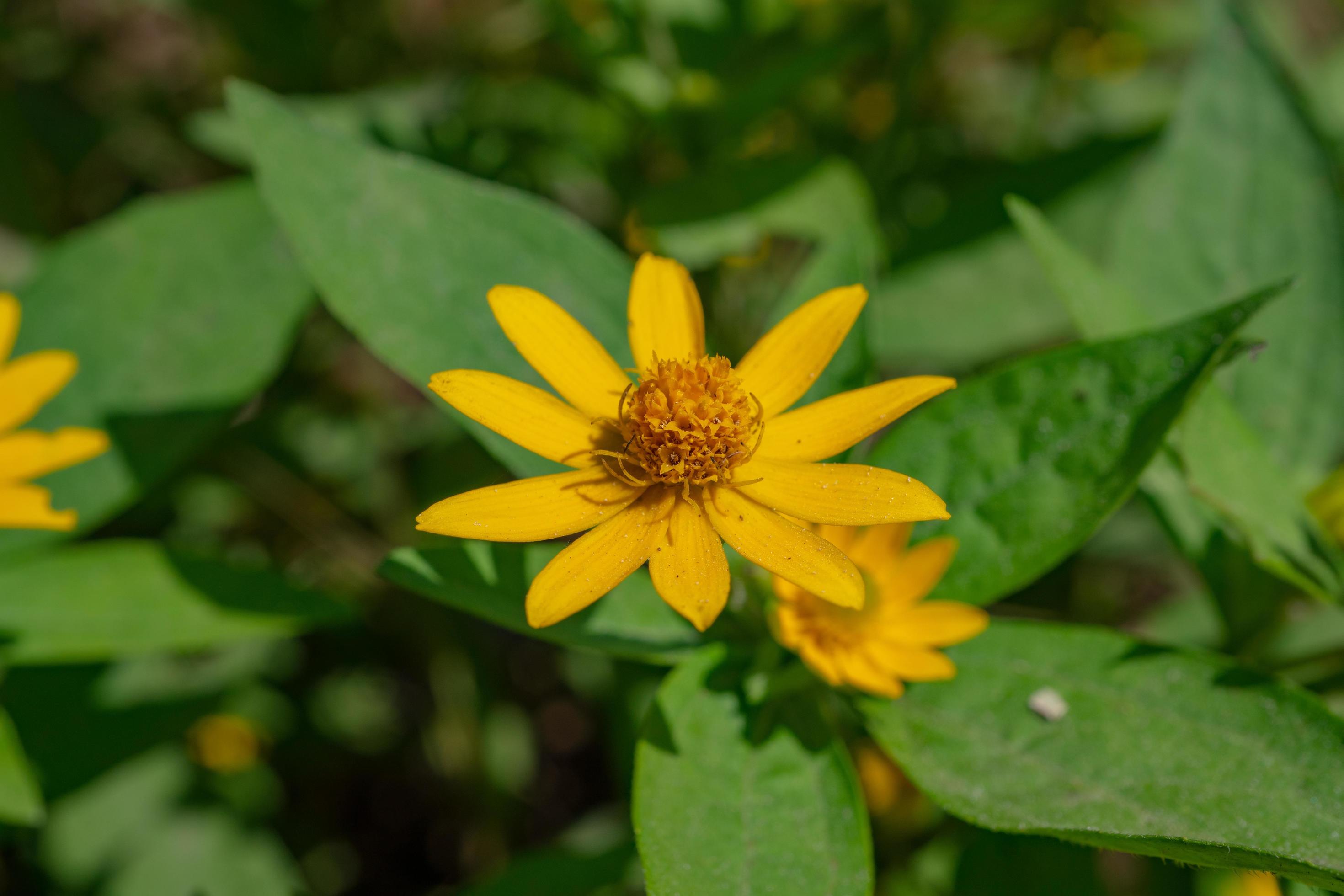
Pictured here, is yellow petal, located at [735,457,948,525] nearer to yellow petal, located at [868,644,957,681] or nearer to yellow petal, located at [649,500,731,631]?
yellow petal, located at [649,500,731,631]

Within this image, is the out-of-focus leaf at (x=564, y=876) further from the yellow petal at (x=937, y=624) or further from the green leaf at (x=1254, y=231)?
the green leaf at (x=1254, y=231)

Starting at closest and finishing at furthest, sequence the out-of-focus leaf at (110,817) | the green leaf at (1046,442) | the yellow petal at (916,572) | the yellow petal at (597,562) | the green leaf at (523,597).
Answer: the yellow petal at (597,562) → the green leaf at (523,597) → the green leaf at (1046,442) → the yellow petal at (916,572) → the out-of-focus leaf at (110,817)

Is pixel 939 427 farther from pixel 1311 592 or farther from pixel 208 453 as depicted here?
pixel 208 453

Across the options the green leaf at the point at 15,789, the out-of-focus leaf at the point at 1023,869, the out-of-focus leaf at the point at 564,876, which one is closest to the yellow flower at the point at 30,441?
the green leaf at the point at 15,789

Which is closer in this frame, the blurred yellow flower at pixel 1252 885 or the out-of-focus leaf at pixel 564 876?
the out-of-focus leaf at pixel 564 876

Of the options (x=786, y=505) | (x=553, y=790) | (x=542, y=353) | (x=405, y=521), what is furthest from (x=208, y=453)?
(x=786, y=505)

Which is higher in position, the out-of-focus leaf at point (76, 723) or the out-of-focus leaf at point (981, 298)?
the out-of-focus leaf at point (981, 298)

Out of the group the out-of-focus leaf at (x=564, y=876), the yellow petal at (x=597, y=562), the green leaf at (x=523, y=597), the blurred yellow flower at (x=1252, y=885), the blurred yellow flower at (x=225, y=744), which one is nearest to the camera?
the yellow petal at (x=597, y=562)
